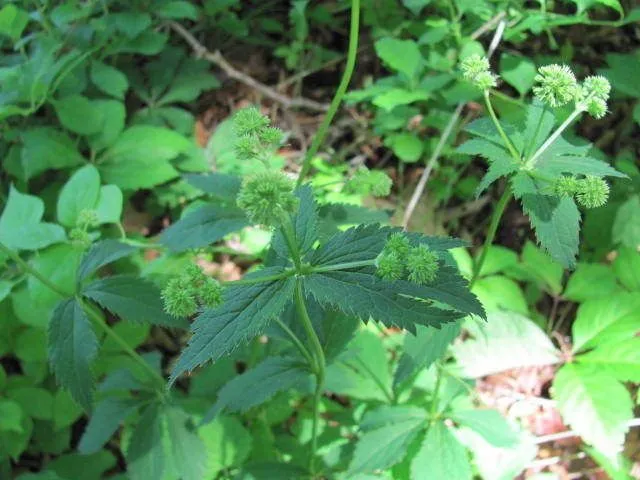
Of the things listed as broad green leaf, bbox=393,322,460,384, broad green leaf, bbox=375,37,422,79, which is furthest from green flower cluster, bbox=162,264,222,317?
broad green leaf, bbox=375,37,422,79

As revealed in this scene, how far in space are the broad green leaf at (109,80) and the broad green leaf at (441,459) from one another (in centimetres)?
184

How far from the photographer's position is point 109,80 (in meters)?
2.50

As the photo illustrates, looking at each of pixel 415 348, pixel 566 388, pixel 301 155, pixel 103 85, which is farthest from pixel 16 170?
pixel 566 388

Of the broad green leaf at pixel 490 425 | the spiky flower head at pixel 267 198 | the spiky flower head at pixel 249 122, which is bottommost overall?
the broad green leaf at pixel 490 425

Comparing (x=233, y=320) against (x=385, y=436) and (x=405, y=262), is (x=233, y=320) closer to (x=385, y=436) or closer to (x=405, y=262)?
(x=405, y=262)

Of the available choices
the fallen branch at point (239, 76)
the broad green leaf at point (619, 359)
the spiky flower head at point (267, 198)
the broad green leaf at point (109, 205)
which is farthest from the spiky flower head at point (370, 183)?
the fallen branch at point (239, 76)

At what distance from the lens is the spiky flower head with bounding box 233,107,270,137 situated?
1.19 m

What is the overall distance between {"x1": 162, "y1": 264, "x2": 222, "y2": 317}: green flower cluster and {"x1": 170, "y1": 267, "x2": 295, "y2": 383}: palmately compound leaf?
34 mm

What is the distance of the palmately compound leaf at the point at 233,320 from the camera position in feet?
3.53

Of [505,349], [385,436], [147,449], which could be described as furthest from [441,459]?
[147,449]

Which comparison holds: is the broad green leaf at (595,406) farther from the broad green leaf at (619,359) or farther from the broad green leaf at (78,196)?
the broad green leaf at (78,196)

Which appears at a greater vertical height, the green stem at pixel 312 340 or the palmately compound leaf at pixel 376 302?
the palmately compound leaf at pixel 376 302

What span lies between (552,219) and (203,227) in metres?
1.06

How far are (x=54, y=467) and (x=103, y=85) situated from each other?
4.99ft
